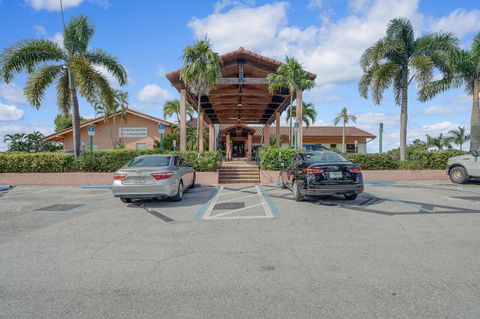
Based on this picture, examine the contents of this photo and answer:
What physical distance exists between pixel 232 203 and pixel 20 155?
1345 centimetres

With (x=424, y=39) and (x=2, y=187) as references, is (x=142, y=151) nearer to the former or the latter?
(x=2, y=187)

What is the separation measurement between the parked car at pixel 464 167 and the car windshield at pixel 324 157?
8110 millimetres

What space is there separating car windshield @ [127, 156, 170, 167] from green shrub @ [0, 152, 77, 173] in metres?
8.42

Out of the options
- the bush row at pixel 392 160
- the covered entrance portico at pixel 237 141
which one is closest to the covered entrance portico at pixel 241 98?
the covered entrance portico at pixel 237 141

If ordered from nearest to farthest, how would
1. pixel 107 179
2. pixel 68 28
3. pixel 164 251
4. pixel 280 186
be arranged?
pixel 164 251 < pixel 280 186 < pixel 107 179 < pixel 68 28

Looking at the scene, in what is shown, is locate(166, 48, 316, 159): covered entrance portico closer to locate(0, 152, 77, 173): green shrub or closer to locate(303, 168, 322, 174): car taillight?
locate(0, 152, 77, 173): green shrub

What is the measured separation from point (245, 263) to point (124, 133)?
104ft

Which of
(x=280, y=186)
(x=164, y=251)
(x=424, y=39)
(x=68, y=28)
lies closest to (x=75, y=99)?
(x=68, y=28)

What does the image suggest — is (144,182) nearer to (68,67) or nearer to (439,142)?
(68,67)

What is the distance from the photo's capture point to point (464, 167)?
45.2 feet

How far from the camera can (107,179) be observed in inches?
621

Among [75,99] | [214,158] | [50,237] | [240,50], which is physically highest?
[240,50]

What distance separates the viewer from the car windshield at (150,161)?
375 inches

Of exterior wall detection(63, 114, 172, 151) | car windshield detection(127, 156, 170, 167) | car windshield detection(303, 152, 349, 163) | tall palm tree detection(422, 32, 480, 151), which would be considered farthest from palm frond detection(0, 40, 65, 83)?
tall palm tree detection(422, 32, 480, 151)
